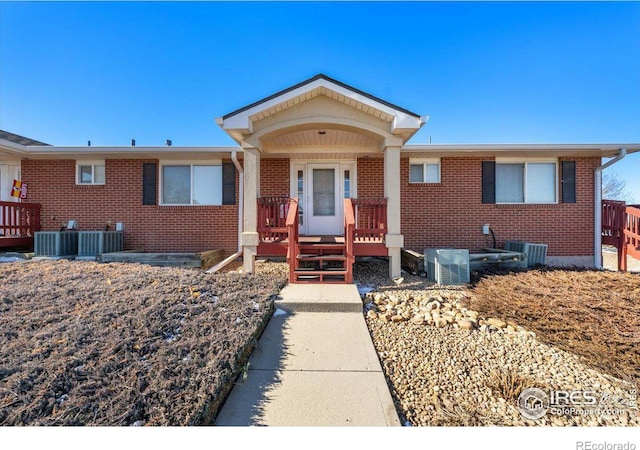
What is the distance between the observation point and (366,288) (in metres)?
4.93

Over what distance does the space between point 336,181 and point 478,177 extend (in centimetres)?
390

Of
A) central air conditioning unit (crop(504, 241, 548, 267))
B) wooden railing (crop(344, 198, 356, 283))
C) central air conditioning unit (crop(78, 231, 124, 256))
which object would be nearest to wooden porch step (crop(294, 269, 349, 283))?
wooden railing (crop(344, 198, 356, 283))

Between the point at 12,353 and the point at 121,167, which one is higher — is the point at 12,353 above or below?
below

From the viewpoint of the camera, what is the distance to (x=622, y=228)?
7152mm

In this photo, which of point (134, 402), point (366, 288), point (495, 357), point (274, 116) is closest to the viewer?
point (134, 402)

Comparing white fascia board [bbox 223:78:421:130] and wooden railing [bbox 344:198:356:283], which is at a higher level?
white fascia board [bbox 223:78:421:130]

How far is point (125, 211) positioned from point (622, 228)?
13244 mm

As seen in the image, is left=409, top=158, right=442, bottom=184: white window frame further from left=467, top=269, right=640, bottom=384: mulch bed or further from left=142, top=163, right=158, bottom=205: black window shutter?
left=142, top=163, right=158, bottom=205: black window shutter

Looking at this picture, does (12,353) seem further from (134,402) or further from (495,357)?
(495,357)

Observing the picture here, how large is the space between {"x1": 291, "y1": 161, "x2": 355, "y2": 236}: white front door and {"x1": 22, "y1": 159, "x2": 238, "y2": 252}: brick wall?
6.27 feet

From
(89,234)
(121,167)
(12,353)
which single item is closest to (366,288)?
(12,353)

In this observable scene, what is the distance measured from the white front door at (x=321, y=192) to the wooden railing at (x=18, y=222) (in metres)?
7.02

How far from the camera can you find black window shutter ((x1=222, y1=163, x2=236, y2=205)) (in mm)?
7549
